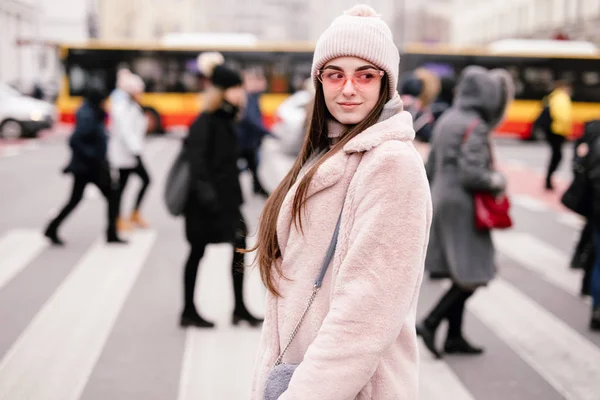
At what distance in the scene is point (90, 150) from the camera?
28.7 feet

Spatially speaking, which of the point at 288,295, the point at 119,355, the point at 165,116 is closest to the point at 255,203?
the point at 119,355

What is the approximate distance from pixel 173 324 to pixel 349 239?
14.4ft

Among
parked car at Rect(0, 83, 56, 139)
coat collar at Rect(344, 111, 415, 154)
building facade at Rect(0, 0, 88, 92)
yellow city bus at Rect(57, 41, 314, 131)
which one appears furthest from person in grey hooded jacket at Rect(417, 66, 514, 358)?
building facade at Rect(0, 0, 88, 92)

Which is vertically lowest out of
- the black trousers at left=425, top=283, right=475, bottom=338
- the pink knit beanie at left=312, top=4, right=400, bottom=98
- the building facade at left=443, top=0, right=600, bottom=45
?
the black trousers at left=425, top=283, right=475, bottom=338

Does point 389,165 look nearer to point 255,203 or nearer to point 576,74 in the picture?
point 255,203

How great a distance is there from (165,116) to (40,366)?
2137cm

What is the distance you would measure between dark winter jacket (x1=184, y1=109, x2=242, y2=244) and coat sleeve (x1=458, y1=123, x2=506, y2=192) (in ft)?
5.80

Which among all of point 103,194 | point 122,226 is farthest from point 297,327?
point 122,226

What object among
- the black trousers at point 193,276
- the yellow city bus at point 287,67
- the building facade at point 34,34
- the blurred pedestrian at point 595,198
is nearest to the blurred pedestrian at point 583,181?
the blurred pedestrian at point 595,198

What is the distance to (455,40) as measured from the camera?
69.1 metres

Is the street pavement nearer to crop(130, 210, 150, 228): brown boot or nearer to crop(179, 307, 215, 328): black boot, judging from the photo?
crop(179, 307, 215, 328): black boot

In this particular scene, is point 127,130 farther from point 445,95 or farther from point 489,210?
point 489,210

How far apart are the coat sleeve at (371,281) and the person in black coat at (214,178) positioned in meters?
3.98

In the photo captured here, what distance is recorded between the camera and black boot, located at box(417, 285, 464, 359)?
5363 millimetres
